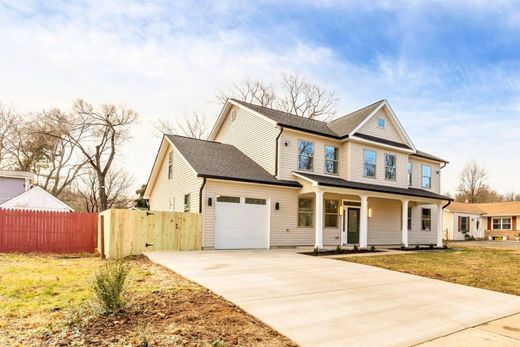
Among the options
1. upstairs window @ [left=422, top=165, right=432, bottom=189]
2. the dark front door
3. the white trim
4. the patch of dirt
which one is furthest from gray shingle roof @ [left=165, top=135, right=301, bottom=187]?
upstairs window @ [left=422, top=165, right=432, bottom=189]

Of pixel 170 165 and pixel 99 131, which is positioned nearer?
pixel 170 165

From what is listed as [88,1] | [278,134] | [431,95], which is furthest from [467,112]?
[88,1]

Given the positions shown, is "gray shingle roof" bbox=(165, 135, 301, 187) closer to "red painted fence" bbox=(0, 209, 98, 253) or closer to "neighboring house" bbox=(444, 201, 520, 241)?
"red painted fence" bbox=(0, 209, 98, 253)

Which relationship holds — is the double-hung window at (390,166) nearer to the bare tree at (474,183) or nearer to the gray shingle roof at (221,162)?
the gray shingle roof at (221,162)

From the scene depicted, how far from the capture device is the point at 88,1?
31.7 feet

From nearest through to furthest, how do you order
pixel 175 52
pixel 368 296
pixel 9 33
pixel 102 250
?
pixel 368 296 < pixel 9 33 < pixel 102 250 < pixel 175 52

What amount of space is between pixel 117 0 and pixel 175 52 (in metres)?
3.85

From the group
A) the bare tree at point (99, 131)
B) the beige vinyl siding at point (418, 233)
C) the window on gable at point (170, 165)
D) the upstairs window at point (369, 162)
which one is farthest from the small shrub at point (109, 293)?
the bare tree at point (99, 131)

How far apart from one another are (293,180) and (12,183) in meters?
17.6

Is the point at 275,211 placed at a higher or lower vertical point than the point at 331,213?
higher

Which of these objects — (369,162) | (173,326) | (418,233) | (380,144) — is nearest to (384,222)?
(418,233)

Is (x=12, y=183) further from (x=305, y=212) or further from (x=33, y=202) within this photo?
(x=305, y=212)

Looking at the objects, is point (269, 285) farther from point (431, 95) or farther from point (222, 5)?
point (431, 95)

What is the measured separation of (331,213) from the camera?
17641 mm
